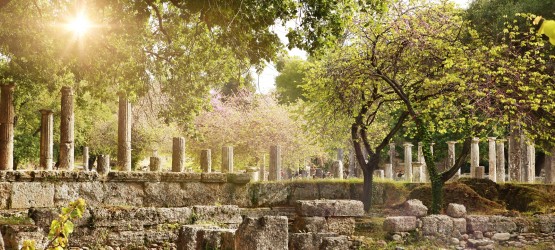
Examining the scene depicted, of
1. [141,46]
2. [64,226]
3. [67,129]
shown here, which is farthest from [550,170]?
[64,226]

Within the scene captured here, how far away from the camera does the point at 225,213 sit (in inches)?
588

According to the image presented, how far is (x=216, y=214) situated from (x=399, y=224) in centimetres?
425

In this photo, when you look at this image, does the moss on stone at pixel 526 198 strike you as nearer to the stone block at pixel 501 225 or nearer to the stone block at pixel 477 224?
the stone block at pixel 501 225

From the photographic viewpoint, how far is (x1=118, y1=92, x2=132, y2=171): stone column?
71.8 feet

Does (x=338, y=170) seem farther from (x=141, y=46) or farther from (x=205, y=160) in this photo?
(x=141, y=46)

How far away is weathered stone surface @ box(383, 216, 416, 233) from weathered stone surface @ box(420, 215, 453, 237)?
0.28 m

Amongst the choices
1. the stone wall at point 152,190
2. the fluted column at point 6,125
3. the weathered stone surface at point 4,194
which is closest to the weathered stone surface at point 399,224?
the stone wall at point 152,190

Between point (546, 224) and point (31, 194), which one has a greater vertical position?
point (31, 194)

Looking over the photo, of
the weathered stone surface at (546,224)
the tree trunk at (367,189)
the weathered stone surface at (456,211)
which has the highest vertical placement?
the tree trunk at (367,189)

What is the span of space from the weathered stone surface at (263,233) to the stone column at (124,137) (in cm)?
1284

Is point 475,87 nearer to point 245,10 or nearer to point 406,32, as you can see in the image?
point 406,32

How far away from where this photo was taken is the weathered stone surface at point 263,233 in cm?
956

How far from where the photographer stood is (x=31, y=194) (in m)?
14.3

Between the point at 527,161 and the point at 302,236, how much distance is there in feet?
64.5
